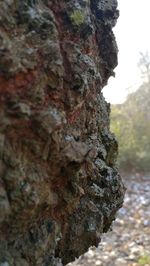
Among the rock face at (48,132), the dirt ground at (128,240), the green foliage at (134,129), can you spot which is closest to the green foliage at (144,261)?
the dirt ground at (128,240)

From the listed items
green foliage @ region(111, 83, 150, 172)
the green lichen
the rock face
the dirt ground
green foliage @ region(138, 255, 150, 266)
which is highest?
green foliage @ region(111, 83, 150, 172)

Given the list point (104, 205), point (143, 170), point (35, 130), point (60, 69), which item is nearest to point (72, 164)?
point (35, 130)

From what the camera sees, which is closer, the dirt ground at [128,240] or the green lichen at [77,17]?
the green lichen at [77,17]

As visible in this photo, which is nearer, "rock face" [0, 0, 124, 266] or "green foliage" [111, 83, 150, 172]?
"rock face" [0, 0, 124, 266]

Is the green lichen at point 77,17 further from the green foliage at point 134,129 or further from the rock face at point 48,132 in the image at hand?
the green foliage at point 134,129

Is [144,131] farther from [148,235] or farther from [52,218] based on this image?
[52,218]

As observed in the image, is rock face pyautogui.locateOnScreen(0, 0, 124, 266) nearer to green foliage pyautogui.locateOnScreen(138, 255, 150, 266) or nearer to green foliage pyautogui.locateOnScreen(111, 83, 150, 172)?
green foliage pyautogui.locateOnScreen(138, 255, 150, 266)

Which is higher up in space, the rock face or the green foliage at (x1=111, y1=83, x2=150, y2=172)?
the green foliage at (x1=111, y1=83, x2=150, y2=172)

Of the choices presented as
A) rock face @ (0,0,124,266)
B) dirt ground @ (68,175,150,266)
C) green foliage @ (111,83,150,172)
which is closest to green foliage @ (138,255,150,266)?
dirt ground @ (68,175,150,266)
